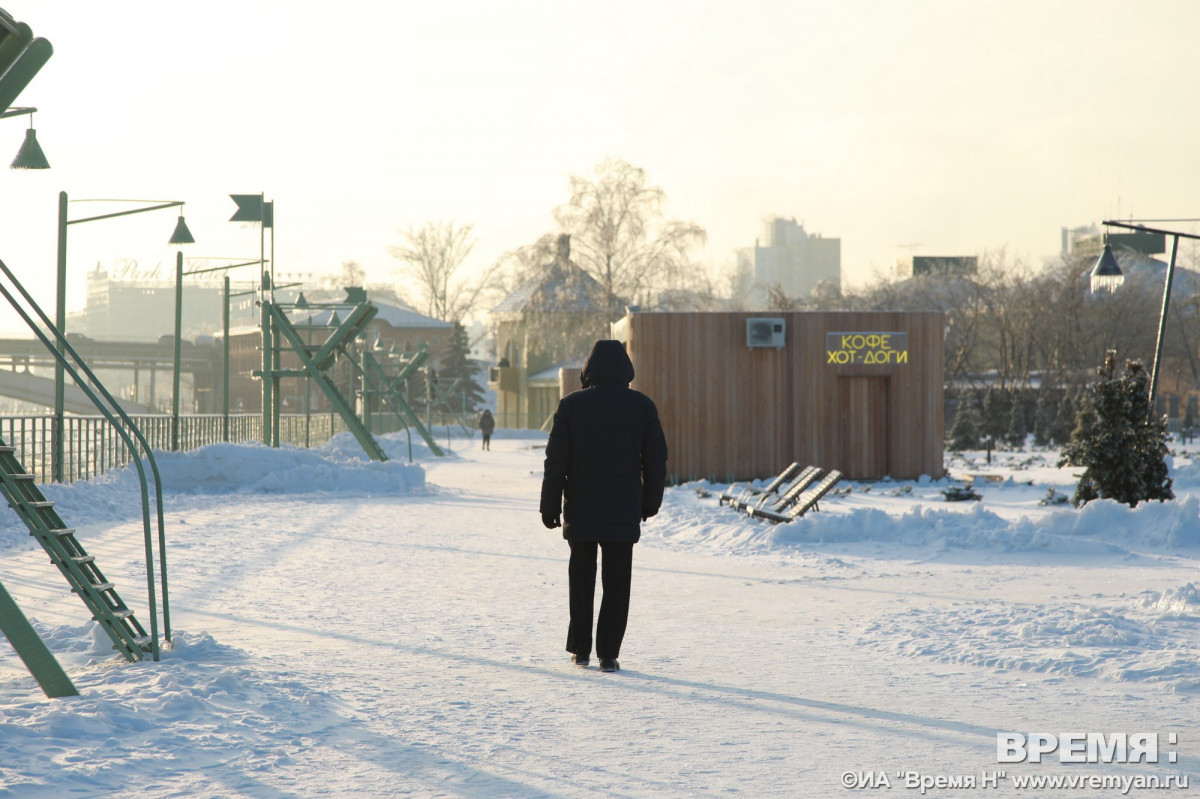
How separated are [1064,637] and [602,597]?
2.92 metres

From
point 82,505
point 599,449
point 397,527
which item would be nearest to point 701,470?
point 397,527

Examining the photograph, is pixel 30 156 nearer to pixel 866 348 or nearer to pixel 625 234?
pixel 866 348

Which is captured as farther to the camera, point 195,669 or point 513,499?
point 513,499

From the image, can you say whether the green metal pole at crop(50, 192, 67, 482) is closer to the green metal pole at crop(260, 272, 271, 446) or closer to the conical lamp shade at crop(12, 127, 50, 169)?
the conical lamp shade at crop(12, 127, 50, 169)

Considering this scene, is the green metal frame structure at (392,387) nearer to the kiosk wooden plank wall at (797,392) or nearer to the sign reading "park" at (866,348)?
the kiosk wooden plank wall at (797,392)

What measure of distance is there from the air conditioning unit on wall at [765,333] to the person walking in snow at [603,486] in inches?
602

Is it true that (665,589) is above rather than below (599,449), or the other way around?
below

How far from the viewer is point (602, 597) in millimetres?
6684

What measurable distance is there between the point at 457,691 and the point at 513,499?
14.3 meters

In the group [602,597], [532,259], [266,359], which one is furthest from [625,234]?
[602,597]

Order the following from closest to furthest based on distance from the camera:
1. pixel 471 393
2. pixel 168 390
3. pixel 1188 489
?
pixel 1188 489 → pixel 471 393 → pixel 168 390

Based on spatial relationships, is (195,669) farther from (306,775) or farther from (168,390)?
(168,390)

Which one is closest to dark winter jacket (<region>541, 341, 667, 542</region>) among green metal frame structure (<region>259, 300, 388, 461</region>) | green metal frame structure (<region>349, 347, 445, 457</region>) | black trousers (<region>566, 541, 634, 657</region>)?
black trousers (<region>566, 541, 634, 657</region>)

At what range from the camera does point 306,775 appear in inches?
179
